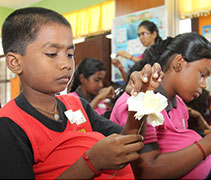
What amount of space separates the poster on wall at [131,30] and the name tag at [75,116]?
7.90 ft

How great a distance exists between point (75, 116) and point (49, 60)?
0.85ft

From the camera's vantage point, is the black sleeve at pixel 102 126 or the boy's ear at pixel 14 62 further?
the black sleeve at pixel 102 126

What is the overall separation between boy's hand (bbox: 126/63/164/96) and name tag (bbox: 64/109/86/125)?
0.28 meters

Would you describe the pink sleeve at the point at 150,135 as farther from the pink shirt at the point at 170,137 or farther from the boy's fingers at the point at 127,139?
the boy's fingers at the point at 127,139

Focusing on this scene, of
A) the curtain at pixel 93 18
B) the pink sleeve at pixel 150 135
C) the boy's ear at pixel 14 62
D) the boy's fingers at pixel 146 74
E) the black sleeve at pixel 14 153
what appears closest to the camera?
the black sleeve at pixel 14 153

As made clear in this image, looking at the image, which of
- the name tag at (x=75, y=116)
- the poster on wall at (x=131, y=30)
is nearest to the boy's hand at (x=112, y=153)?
the name tag at (x=75, y=116)

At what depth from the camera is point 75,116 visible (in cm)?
103

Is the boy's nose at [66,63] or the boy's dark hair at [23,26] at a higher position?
the boy's dark hair at [23,26]

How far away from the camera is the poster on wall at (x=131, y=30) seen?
323 cm

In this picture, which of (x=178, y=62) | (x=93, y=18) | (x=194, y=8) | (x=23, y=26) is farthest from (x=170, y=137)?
(x=93, y=18)

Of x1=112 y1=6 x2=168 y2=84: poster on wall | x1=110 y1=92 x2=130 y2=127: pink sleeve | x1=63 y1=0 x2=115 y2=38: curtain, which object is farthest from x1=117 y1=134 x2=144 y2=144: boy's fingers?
x1=63 y1=0 x2=115 y2=38: curtain

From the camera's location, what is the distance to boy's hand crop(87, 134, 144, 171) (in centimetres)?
72

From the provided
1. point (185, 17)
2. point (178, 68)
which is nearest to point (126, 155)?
point (178, 68)

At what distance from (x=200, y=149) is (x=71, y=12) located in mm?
3635
